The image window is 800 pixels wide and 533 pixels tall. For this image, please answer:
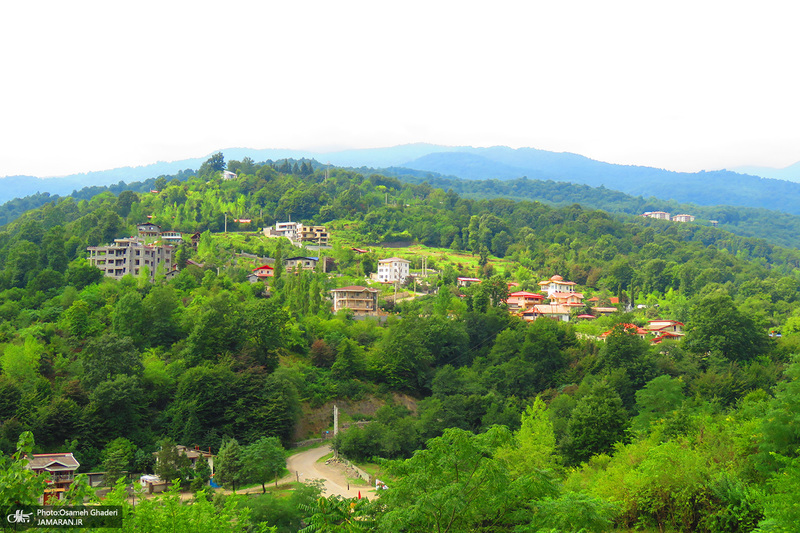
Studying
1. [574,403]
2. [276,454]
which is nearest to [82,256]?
[276,454]

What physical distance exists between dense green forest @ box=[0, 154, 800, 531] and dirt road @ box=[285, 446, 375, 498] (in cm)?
130

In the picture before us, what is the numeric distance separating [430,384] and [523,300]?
15.5 metres

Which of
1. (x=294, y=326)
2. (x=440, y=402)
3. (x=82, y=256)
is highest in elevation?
(x=82, y=256)

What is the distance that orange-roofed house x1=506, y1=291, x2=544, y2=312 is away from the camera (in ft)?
162

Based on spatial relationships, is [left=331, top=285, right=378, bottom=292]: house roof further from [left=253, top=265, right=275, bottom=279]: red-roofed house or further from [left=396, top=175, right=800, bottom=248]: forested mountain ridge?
[left=396, top=175, right=800, bottom=248]: forested mountain ridge

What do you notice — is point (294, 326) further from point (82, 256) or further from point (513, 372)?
point (82, 256)

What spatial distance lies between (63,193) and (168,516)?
562 ft

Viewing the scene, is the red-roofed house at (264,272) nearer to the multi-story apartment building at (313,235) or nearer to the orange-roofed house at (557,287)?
the multi-story apartment building at (313,235)

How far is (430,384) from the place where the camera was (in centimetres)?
3709

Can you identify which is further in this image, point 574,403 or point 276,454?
point 574,403

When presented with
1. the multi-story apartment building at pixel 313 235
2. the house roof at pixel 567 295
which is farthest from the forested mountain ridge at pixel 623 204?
the house roof at pixel 567 295

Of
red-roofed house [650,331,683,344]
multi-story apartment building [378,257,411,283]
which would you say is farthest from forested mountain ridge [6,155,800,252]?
red-roofed house [650,331,683,344]

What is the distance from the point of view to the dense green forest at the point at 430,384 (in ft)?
43.0

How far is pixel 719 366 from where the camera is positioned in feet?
111
